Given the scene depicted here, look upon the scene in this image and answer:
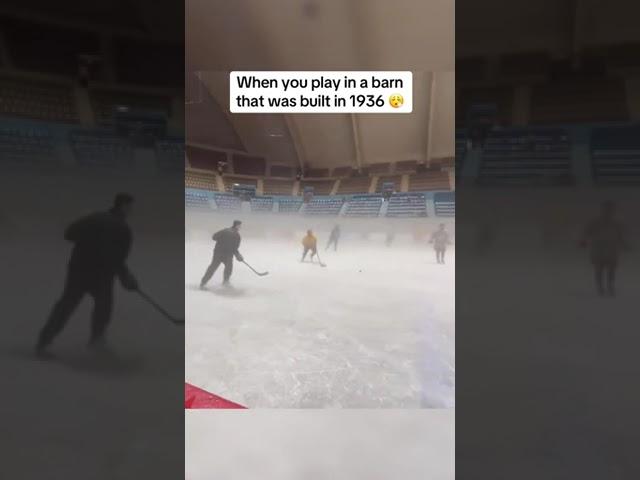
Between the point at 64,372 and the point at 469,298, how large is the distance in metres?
1.83

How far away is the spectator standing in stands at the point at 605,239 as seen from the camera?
6.09 ft

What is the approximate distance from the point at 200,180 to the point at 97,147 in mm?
476

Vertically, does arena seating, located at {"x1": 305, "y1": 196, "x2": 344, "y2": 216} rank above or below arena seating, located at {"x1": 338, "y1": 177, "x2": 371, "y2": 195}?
below

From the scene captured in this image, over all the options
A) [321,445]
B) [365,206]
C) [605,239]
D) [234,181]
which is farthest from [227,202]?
[605,239]

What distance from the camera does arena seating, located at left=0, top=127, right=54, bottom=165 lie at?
6.16ft

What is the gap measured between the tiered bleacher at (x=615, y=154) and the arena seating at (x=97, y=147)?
201cm

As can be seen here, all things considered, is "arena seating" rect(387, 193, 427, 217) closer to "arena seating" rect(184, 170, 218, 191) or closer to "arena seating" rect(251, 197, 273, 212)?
"arena seating" rect(251, 197, 273, 212)

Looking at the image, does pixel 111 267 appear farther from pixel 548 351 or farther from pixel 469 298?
pixel 548 351

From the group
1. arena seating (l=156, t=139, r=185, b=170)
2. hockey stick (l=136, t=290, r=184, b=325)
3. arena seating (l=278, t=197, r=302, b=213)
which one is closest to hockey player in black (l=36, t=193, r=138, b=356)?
hockey stick (l=136, t=290, r=184, b=325)

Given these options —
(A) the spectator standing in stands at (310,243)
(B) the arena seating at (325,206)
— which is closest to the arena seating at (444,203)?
(B) the arena seating at (325,206)

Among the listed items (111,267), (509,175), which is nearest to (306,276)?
(111,267)

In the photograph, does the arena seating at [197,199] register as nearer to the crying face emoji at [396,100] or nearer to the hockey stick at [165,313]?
the hockey stick at [165,313]

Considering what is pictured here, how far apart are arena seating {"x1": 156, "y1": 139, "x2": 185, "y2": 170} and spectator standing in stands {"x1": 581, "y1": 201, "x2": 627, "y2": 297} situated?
5.80 feet

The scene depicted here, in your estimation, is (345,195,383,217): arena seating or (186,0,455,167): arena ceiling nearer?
(186,0,455,167): arena ceiling
